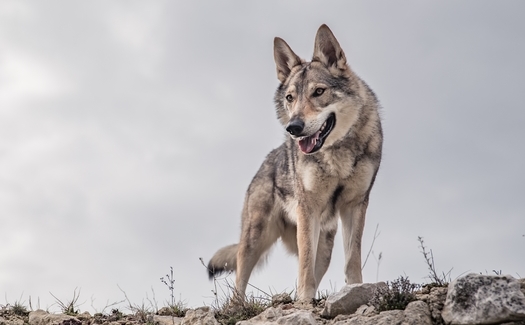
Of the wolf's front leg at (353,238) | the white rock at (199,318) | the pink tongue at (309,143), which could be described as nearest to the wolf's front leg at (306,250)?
the wolf's front leg at (353,238)

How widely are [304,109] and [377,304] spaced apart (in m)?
2.64

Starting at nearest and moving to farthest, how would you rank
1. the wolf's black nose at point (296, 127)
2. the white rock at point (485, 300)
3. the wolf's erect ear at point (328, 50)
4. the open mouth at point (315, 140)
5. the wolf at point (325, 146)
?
the white rock at point (485, 300), the wolf's black nose at point (296, 127), the open mouth at point (315, 140), the wolf at point (325, 146), the wolf's erect ear at point (328, 50)

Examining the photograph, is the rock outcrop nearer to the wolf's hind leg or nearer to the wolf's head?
the wolf's head

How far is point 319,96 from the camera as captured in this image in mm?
7332

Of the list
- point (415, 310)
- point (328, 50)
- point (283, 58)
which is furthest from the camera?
point (283, 58)

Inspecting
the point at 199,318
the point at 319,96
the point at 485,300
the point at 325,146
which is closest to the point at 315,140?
the point at 325,146

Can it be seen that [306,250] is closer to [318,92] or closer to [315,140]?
[315,140]

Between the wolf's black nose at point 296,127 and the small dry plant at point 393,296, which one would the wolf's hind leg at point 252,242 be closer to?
the wolf's black nose at point 296,127

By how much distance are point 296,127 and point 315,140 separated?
322mm

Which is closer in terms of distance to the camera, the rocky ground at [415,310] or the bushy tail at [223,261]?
the rocky ground at [415,310]

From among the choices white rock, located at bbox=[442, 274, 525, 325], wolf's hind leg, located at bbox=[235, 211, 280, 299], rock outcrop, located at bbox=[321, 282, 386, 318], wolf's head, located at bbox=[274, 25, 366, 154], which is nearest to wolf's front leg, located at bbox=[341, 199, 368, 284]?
wolf's head, located at bbox=[274, 25, 366, 154]

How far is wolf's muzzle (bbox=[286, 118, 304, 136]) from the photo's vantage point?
6.95 m

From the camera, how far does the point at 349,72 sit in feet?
25.5

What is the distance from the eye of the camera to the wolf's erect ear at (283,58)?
811 cm
